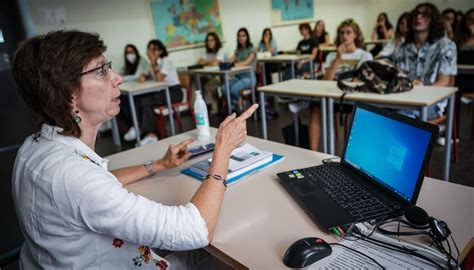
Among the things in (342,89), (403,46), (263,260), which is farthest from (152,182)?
(403,46)

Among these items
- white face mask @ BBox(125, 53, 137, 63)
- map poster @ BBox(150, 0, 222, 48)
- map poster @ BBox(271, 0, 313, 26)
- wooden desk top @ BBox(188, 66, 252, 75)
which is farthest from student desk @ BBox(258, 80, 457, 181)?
map poster @ BBox(271, 0, 313, 26)

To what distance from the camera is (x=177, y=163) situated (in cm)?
141

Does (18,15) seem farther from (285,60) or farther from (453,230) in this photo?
(285,60)

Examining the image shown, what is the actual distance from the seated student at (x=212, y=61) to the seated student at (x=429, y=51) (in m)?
3.09

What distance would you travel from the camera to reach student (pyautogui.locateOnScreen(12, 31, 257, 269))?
80 cm

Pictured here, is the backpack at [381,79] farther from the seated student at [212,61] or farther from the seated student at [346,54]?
the seated student at [212,61]

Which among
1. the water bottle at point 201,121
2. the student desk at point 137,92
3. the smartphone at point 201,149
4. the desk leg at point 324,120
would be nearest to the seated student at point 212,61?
the student desk at point 137,92

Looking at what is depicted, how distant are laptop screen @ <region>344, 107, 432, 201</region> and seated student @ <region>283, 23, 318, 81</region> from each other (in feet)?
15.1

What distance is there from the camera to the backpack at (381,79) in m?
2.35

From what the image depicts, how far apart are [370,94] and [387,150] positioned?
1501 millimetres

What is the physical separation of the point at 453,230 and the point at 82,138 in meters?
1.03

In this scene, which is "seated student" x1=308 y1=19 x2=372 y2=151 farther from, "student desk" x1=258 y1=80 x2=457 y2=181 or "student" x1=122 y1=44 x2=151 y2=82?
"student" x1=122 y1=44 x2=151 y2=82

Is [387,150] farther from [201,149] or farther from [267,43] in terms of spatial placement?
[267,43]

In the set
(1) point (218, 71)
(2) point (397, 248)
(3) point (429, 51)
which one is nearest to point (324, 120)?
(3) point (429, 51)
